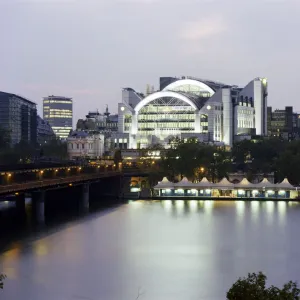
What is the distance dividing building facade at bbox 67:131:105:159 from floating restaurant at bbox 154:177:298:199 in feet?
137

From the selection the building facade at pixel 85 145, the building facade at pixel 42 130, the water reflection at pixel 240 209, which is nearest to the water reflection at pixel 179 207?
the water reflection at pixel 240 209

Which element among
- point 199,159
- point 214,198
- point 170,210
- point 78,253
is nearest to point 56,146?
point 199,159

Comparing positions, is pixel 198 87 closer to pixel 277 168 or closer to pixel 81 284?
pixel 277 168

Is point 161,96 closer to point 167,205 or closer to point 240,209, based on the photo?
point 167,205

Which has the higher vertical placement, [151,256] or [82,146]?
[82,146]

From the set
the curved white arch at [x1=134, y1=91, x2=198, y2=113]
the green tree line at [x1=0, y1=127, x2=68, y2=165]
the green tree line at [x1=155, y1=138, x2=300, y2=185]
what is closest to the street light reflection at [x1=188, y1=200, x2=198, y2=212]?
the green tree line at [x1=155, y1=138, x2=300, y2=185]

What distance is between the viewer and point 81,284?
28781 millimetres

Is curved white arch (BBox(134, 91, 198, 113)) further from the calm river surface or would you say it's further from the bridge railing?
the calm river surface

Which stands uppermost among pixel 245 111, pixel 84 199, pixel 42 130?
pixel 42 130

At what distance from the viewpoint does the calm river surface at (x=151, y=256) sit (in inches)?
1111

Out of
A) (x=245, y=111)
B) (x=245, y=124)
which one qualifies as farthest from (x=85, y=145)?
(x=245, y=124)

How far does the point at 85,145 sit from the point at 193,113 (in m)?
17.1

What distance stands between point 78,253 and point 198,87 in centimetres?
8750

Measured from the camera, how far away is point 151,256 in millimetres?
35062
